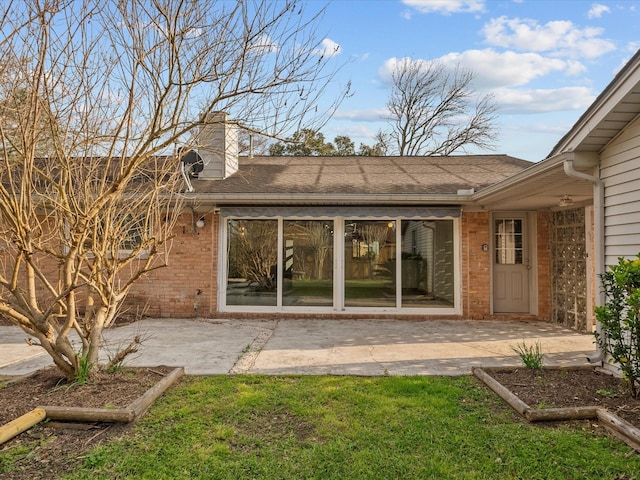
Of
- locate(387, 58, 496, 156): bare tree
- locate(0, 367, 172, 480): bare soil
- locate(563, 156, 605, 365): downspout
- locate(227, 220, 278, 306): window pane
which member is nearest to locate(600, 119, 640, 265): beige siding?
locate(563, 156, 605, 365): downspout

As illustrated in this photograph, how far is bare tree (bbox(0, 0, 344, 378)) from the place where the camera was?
3.84 meters

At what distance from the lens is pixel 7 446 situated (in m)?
3.32

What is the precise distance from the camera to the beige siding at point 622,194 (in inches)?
189

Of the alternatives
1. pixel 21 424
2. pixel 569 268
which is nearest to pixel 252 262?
pixel 21 424

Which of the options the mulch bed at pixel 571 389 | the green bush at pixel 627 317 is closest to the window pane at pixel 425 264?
the mulch bed at pixel 571 389

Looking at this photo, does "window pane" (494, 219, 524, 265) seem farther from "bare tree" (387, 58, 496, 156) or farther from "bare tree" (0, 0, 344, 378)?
"bare tree" (387, 58, 496, 156)

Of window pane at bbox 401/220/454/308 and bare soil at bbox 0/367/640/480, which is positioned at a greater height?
window pane at bbox 401/220/454/308

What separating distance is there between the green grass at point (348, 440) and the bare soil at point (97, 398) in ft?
0.91

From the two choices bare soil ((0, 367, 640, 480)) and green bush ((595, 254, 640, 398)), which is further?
green bush ((595, 254, 640, 398))

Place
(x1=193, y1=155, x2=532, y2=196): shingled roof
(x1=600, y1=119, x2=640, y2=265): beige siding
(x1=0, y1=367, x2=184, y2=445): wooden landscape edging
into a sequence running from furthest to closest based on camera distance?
(x1=193, y1=155, x2=532, y2=196): shingled roof < (x1=600, y1=119, x2=640, y2=265): beige siding < (x1=0, y1=367, x2=184, y2=445): wooden landscape edging

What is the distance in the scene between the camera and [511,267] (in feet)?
32.5

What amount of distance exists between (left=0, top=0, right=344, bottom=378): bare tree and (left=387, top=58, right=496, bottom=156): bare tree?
70.2 feet

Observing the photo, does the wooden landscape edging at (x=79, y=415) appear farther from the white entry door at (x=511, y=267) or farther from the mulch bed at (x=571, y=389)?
the white entry door at (x=511, y=267)

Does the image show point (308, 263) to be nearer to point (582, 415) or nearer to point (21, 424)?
point (582, 415)
